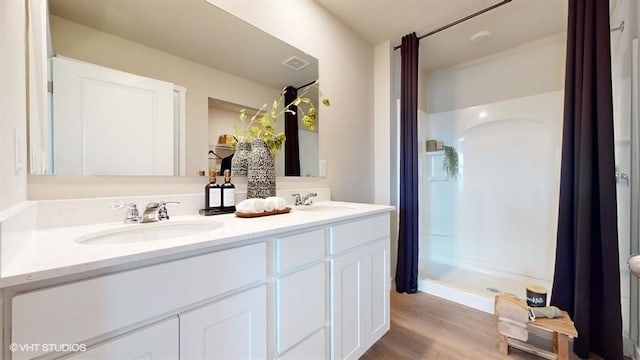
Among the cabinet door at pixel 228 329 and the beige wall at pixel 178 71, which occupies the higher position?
the beige wall at pixel 178 71

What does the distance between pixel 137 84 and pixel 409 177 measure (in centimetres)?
196

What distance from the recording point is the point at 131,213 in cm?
98

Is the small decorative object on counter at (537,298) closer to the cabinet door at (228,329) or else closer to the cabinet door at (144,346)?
the cabinet door at (228,329)

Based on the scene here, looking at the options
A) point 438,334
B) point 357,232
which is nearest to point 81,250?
point 357,232

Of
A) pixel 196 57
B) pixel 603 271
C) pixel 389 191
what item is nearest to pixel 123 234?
pixel 196 57

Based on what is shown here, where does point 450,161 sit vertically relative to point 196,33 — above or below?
below

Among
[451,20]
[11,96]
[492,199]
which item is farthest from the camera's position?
[492,199]

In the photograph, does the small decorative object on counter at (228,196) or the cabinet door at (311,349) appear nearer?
the cabinet door at (311,349)

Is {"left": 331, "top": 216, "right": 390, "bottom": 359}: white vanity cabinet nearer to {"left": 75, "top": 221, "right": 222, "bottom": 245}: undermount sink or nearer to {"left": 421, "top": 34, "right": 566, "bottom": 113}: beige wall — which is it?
{"left": 75, "top": 221, "right": 222, "bottom": 245}: undermount sink

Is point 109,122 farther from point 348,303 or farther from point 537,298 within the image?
point 537,298

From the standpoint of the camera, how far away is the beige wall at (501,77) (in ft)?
7.65

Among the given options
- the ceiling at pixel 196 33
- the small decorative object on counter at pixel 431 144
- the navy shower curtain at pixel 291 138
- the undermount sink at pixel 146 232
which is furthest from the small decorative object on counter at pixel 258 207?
the small decorative object on counter at pixel 431 144

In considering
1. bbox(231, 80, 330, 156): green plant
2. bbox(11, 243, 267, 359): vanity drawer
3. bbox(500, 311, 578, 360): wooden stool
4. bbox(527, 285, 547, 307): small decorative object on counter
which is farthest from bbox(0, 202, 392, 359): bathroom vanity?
bbox(527, 285, 547, 307): small decorative object on counter

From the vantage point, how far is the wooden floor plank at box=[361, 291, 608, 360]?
1431 mm
